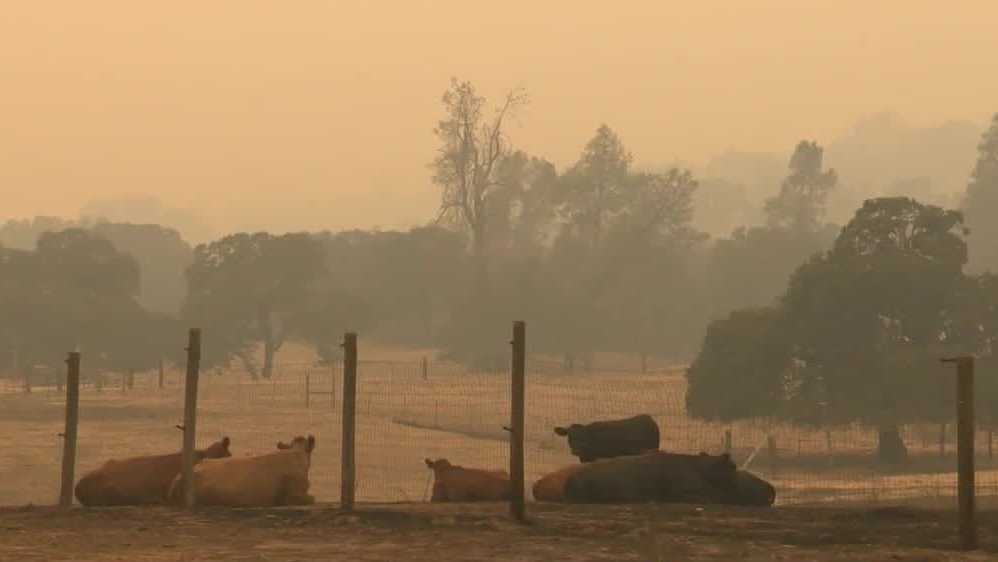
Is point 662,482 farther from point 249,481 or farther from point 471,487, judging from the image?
point 249,481

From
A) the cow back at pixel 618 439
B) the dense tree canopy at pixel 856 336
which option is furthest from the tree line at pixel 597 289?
the cow back at pixel 618 439

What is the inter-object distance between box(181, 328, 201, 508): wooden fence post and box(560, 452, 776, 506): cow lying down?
207 inches

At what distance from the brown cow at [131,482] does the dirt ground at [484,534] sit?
1891mm

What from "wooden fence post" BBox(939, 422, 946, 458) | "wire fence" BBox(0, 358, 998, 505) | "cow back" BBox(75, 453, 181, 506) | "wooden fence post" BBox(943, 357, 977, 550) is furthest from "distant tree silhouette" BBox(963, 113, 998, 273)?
"wooden fence post" BBox(943, 357, 977, 550)

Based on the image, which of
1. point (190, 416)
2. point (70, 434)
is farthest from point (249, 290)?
point (190, 416)

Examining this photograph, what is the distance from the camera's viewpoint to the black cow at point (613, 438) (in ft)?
77.1

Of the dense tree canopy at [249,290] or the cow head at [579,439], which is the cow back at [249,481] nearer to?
the cow head at [579,439]

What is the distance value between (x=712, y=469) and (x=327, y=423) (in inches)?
1224

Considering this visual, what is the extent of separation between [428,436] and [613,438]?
76.7 ft

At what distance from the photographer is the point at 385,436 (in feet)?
151

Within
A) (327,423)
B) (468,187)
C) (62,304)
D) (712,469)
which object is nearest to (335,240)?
(468,187)

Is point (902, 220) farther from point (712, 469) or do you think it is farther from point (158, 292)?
point (158, 292)

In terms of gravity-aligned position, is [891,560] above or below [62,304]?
below

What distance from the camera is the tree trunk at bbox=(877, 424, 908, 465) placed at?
4578 centimetres
